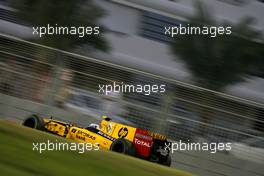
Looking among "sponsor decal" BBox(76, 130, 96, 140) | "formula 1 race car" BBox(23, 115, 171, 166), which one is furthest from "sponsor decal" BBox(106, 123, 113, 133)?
"sponsor decal" BBox(76, 130, 96, 140)

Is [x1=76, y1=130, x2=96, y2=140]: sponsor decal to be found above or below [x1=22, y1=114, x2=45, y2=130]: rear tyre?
below

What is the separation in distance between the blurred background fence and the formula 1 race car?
63cm

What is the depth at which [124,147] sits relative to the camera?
38.4 ft

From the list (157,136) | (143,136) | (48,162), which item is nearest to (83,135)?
(143,136)

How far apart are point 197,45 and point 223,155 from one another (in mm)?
11000

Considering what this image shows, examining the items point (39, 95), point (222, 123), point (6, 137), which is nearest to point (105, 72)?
point (39, 95)

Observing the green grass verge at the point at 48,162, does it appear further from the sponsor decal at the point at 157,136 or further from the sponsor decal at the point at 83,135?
the sponsor decal at the point at 83,135

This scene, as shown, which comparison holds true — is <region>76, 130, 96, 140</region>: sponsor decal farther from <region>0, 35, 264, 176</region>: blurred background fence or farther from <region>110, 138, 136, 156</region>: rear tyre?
<region>0, 35, 264, 176</region>: blurred background fence

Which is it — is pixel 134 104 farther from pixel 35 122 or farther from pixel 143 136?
pixel 35 122

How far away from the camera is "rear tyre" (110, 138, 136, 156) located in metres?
11.6

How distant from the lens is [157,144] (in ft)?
39.6

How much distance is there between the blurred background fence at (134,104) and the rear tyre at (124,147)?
1.26m

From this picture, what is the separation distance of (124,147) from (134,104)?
1597 mm

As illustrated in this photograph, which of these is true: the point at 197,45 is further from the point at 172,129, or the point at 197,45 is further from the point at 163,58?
the point at 172,129
